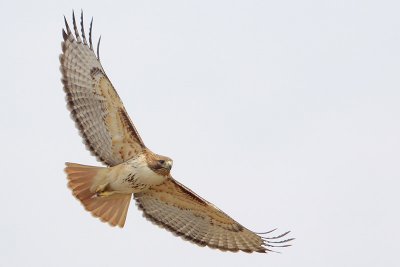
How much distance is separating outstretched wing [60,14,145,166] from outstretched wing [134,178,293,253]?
0.98 metres

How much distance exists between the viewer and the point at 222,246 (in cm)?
1747

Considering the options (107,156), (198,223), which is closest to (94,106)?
(107,156)

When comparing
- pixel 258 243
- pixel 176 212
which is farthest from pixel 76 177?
pixel 258 243

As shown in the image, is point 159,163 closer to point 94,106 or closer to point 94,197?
point 94,197

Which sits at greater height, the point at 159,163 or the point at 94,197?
the point at 159,163

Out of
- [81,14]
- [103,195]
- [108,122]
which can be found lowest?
Result: [103,195]

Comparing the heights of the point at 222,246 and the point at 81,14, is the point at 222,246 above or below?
below

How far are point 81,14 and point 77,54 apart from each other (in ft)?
2.05

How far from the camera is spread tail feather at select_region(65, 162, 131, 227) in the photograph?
16359 millimetres

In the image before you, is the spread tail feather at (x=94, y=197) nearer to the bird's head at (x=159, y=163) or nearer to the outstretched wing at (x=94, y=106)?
the outstretched wing at (x=94, y=106)

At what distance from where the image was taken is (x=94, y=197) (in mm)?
16562

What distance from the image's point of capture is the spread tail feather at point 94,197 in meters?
16.4

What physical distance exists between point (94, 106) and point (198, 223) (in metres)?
2.60

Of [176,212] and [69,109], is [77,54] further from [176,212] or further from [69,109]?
[176,212]
